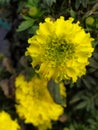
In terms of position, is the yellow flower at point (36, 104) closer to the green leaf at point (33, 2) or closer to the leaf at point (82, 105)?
the leaf at point (82, 105)

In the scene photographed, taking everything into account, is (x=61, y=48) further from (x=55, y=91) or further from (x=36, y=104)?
(x=36, y=104)

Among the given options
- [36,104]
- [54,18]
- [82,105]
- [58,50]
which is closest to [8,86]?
[36,104]

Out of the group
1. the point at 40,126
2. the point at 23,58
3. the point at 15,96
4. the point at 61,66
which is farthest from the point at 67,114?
the point at 61,66

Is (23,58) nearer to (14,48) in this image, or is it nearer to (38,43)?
(14,48)

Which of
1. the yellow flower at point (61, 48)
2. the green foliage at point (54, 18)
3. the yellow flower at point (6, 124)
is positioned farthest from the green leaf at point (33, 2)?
the yellow flower at point (6, 124)

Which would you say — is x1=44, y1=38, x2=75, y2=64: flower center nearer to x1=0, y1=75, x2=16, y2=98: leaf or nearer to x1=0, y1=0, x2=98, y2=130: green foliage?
x1=0, y1=0, x2=98, y2=130: green foliage
